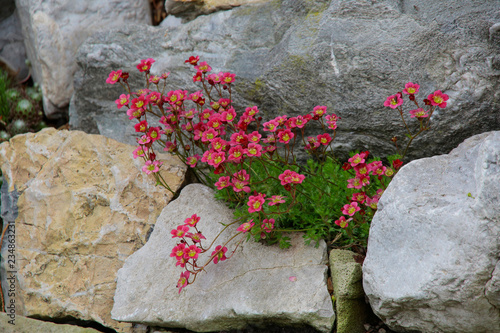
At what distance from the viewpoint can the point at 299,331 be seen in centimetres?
326

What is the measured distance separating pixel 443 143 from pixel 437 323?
159 cm

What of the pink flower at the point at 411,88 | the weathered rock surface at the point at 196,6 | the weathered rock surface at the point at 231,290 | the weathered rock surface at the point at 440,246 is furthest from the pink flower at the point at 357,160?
the weathered rock surface at the point at 196,6

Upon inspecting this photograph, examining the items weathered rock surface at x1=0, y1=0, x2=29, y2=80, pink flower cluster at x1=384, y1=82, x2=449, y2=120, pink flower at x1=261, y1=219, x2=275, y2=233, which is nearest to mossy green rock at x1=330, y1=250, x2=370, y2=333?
pink flower at x1=261, y1=219, x2=275, y2=233

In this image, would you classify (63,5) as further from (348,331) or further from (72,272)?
(348,331)

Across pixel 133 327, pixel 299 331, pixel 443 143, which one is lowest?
pixel 133 327

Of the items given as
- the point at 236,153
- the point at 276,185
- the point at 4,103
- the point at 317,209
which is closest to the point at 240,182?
the point at 236,153

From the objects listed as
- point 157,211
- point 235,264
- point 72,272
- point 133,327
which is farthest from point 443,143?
point 72,272

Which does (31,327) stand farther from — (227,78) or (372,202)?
(372,202)

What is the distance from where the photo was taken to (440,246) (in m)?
2.73

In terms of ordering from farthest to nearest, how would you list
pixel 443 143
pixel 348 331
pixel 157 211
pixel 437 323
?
pixel 157 211 → pixel 443 143 → pixel 348 331 → pixel 437 323

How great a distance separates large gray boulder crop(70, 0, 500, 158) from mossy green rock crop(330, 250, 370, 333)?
4.26 ft

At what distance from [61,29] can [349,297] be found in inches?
182

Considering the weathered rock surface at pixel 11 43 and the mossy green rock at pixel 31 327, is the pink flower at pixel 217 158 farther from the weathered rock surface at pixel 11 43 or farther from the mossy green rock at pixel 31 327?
the weathered rock surface at pixel 11 43

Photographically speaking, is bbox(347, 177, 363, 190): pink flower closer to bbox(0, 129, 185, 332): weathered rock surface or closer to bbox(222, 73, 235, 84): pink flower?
bbox(222, 73, 235, 84): pink flower
